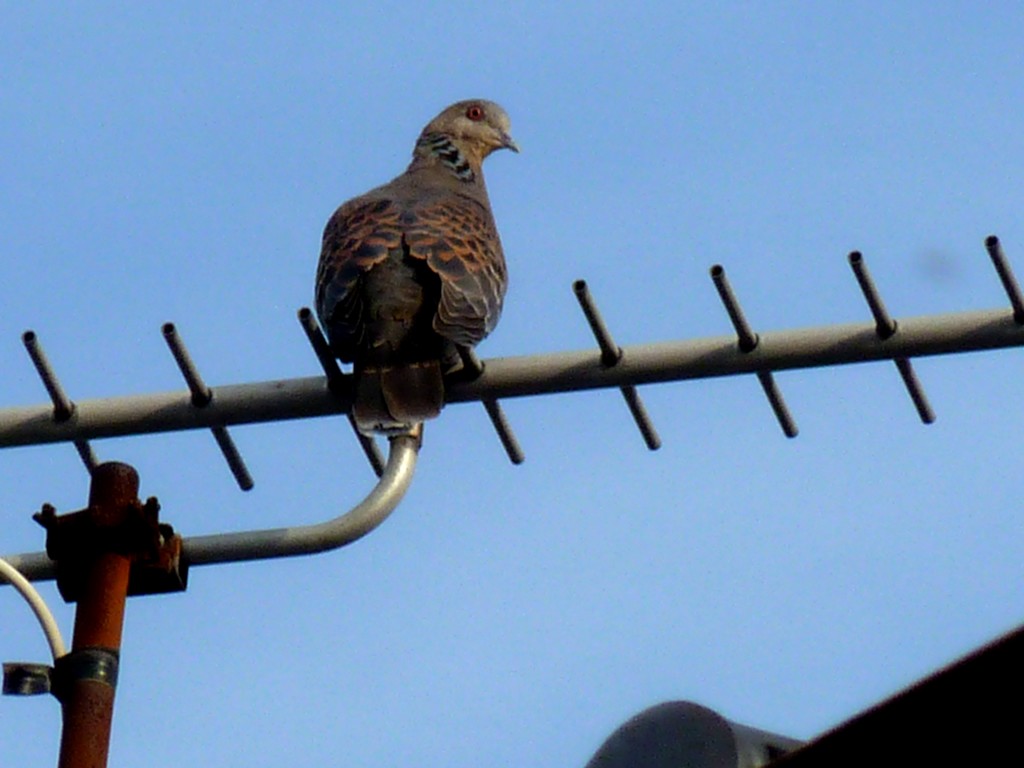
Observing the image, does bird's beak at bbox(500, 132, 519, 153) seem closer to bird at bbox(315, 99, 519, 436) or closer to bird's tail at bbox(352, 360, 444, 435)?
bird at bbox(315, 99, 519, 436)

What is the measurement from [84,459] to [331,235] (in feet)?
5.37

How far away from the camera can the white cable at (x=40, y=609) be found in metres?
3.26

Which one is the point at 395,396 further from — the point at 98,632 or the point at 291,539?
the point at 98,632

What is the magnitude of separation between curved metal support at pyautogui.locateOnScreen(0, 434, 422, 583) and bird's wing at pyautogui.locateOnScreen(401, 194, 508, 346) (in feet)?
4.15

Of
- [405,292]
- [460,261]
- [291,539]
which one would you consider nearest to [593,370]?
[291,539]

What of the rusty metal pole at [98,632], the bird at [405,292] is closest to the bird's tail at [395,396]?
the bird at [405,292]

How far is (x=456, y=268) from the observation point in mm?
5672

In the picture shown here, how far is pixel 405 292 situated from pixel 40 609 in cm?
232

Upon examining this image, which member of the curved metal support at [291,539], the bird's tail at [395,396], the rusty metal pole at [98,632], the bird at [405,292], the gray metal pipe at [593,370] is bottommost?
the rusty metal pole at [98,632]

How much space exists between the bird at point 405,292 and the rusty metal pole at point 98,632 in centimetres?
102

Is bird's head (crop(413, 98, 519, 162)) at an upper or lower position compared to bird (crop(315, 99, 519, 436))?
upper

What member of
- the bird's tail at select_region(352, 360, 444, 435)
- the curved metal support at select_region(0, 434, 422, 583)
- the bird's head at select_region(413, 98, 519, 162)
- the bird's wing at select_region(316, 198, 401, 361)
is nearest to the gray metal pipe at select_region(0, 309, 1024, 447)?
the bird's tail at select_region(352, 360, 444, 435)

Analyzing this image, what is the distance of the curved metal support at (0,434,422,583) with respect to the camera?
11.7 ft

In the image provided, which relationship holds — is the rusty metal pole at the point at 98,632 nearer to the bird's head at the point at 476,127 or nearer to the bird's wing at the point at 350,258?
the bird's wing at the point at 350,258
